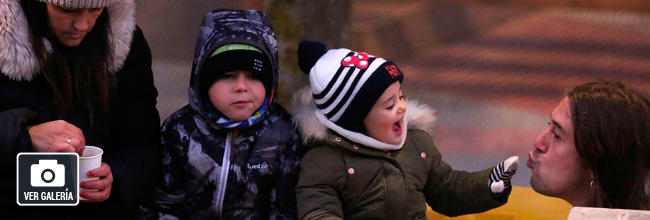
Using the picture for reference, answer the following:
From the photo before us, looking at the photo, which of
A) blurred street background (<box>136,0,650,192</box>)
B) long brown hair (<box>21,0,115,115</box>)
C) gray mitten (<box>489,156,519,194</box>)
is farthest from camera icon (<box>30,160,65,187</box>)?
blurred street background (<box>136,0,650,192</box>)

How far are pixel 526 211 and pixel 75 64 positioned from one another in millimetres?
1658

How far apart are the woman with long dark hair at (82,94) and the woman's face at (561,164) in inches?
45.3

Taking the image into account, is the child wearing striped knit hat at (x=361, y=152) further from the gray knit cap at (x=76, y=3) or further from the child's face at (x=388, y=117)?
the gray knit cap at (x=76, y=3)

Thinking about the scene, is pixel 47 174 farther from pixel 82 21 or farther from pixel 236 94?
pixel 236 94

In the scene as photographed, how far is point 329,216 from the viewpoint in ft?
9.64

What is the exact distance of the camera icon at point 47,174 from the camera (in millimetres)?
2693

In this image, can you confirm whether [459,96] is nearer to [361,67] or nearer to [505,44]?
[505,44]

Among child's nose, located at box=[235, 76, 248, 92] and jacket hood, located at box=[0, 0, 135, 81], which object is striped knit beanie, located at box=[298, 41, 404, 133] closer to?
child's nose, located at box=[235, 76, 248, 92]

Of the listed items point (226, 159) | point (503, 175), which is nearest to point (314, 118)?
point (226, 159)

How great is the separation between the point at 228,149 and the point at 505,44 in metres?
2.44

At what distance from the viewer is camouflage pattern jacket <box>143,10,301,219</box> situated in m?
3.03

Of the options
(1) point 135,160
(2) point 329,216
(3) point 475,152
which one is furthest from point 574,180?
(3) point 475,152

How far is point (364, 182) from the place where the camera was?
120 inches

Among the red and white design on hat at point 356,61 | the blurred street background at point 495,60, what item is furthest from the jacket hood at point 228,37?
the blurred street background at point 495,60
